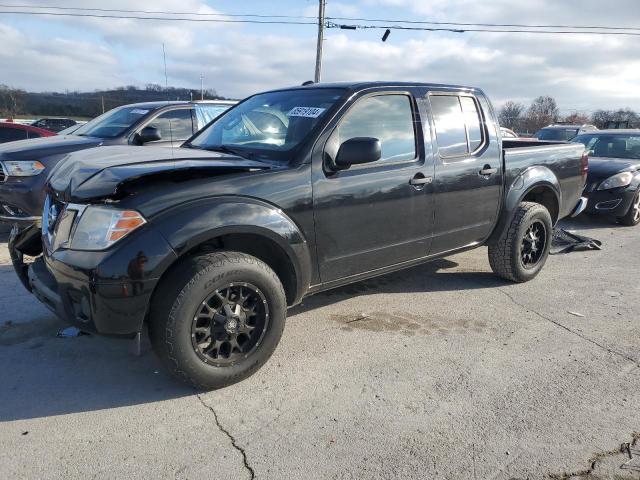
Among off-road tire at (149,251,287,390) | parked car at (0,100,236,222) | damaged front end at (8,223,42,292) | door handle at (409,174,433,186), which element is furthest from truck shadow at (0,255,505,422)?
parked car at (0,100,236,222)

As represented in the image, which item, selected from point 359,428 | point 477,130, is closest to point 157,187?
point 359,428

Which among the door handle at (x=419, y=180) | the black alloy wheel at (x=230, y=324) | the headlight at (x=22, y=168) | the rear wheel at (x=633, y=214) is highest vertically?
the door handle at (x=419, y=180)

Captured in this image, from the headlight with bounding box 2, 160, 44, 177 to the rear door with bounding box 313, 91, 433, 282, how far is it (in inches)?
159

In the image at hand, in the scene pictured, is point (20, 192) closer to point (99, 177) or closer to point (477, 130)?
point (99, 177)

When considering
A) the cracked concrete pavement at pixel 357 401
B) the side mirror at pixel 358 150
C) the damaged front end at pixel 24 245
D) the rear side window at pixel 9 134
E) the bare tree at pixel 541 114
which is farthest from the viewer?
the bare tree at pixel 541 114

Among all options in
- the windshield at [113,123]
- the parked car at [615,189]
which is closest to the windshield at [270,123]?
the windshield at [113,123]

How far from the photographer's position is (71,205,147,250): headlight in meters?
2.68

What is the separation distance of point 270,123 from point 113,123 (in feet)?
12.8

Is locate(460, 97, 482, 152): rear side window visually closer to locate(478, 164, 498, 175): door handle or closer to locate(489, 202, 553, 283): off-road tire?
locate(478, 164, 498, 175): door handle

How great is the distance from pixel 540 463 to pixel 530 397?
65 cm

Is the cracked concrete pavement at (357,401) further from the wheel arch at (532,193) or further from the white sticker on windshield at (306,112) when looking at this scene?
the white sticker on windshield at (306,112)

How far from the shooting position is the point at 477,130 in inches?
181

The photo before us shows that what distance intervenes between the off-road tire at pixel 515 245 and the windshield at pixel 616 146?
216 inches

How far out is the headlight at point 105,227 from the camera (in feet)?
8.80
